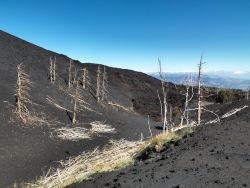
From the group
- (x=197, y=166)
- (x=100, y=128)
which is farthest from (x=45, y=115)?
(x=197, y=166)

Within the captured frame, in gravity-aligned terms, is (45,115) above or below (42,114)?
below

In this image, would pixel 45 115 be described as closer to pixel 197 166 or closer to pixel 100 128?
pixel 100 128

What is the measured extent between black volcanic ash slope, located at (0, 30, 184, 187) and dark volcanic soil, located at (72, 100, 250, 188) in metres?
18.9

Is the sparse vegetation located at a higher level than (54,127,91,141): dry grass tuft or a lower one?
higher

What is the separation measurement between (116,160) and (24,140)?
89.5 ft

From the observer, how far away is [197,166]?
11297mm

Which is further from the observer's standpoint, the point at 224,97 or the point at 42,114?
the point at 224,97

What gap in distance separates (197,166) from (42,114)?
4354cm

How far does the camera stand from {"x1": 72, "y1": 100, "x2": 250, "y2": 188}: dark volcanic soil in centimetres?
1010

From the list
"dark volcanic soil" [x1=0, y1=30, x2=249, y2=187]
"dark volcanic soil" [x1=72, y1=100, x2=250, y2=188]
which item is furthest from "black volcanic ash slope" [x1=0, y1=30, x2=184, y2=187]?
"dark volcanic soil" [x1=72, y1=100, x2=250, y2=188]

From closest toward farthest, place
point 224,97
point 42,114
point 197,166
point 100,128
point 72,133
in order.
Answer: point 197,166
point 72,133
point 42,114
point 100,128
point 224,97

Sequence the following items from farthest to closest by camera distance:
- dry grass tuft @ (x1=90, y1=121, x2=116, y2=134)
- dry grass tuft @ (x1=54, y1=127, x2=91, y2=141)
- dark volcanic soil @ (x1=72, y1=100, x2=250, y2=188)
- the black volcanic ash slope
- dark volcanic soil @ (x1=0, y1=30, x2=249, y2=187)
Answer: dry grass tuft @ (x1=90, y1=121, x2=116, y2=134)
dry grass tuft @ (x1=54, y1=127, x2=91, y2=141)
the black volcanic ash slope
dark volcanic soil @ (x1=0, y1=30, x2=249, y2=187)
dark volcanic soil @ (x1=72, y1=100, x2=250, y2=188)

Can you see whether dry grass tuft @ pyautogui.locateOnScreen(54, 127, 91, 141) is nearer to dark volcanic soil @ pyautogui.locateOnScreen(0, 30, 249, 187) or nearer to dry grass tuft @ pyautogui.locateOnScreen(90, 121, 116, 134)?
dark volcanic soil @ pyautogui.locateOnScreen(0, 30, 249, 187)

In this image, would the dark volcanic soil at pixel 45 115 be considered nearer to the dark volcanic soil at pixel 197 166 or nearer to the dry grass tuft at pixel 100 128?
the dark volcanic soil at pixel 197 166
